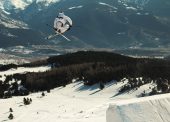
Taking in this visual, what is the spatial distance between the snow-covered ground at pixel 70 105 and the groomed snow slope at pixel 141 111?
7818mm

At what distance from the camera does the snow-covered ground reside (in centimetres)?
3412

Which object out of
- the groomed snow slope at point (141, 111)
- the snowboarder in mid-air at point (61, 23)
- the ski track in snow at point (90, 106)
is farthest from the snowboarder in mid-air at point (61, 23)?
the groomed snow slope at point (141, 111)

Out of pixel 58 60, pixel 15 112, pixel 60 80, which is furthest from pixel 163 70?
pixel 58 60

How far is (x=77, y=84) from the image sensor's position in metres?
57.8

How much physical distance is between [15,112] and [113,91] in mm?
12529

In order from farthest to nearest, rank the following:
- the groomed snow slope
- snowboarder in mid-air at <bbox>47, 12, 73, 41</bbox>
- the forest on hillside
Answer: the forest on hillside < snowboarder in mid-air at <bbox>47, 12, 73, 41</bbox> < the groomed snow slope

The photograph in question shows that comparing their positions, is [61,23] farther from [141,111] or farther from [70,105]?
[141,111]

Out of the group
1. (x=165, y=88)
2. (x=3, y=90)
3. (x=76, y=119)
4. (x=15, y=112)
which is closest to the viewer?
(x=76, y=119)

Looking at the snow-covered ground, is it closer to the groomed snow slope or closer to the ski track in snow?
the ski track in snow

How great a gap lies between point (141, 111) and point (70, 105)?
20420mm

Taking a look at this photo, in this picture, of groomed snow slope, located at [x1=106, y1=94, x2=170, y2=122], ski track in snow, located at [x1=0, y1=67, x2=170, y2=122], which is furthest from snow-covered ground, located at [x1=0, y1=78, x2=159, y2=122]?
groomed snow slope, located at [x1=106, y1=94, x2=170, y2=122]

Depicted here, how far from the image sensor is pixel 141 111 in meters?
21.4

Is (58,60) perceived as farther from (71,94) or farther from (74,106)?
(74,106)

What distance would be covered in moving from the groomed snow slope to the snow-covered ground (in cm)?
782
